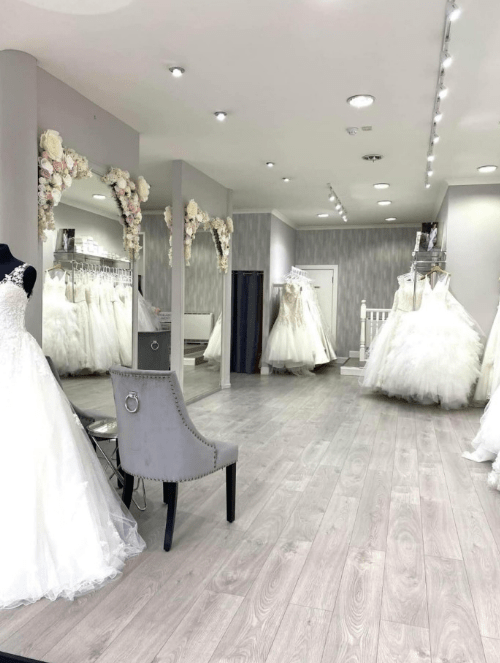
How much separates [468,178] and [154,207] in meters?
3.95

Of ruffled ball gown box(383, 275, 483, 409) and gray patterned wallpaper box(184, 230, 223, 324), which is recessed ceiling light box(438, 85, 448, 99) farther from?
gray patterned wallpaper box(184, 230, 223, 324)

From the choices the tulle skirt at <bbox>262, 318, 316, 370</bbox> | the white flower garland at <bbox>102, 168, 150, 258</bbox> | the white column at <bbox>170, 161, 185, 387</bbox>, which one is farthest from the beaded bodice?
the tulle skirt at <bbox>262, 318, 316, 370</bbox>

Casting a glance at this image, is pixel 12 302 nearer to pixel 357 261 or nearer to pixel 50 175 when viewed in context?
pixel 50 175

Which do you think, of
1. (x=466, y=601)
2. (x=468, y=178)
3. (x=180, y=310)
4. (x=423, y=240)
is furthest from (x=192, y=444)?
(x=423, y=240)

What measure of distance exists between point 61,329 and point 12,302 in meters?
1.38

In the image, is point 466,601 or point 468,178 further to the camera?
point 468,178

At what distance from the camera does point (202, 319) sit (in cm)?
671

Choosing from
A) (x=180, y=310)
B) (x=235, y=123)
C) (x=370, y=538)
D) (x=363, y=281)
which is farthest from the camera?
(x=363, y=281)

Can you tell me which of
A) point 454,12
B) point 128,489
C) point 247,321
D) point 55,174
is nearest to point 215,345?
point 247,321

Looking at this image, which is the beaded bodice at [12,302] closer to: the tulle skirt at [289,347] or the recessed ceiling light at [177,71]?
the recessed ceiling light at [177,71]

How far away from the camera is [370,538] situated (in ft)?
9.32

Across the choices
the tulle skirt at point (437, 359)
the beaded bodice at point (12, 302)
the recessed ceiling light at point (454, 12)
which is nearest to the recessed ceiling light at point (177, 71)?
the recessed ceiling light at point (454, 12)

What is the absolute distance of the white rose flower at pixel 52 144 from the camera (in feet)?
11.8

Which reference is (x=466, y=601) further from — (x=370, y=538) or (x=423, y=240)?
(x=423, y=240)
